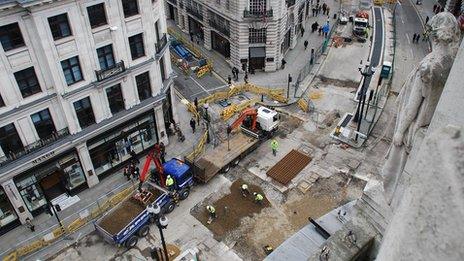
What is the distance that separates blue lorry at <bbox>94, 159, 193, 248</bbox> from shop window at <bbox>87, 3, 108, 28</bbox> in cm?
1415

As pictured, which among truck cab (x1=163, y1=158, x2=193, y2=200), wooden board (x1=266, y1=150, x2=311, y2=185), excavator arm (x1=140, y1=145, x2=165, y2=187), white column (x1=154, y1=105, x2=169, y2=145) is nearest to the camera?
excavator arm (x1=140, y1=145, x2=165, y2=187)

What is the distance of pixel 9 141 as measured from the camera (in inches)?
1321

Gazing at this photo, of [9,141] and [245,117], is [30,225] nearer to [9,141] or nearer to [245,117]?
[9,141]

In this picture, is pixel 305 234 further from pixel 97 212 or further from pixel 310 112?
pixel 310 112

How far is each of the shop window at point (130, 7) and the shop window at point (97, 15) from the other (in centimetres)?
201

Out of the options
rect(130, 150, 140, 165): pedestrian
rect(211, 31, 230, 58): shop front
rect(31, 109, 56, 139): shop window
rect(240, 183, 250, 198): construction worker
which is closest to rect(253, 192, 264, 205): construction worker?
rect(240, 183, 250, 198): construction worker

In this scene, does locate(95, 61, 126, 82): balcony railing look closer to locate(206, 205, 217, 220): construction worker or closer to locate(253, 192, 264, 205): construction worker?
locate(206, 205, 217, 220): construction worker

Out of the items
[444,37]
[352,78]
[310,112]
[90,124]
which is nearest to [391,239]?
[444,37]

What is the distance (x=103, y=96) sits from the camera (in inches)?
1480

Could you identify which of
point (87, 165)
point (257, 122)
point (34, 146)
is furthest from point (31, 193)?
point (257, 122)

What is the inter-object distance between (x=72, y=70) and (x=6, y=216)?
14.0 meters

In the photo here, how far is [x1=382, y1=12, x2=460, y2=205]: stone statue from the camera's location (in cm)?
859

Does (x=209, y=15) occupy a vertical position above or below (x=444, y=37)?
below

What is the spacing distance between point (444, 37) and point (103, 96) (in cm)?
3315
